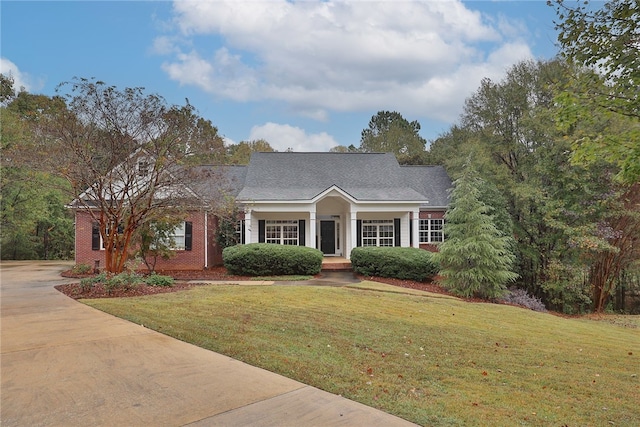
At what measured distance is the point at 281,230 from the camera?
20.3 metres

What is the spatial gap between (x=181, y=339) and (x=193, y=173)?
8.54 m

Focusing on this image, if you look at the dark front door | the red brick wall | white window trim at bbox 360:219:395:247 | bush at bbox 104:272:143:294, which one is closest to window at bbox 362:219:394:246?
white window trim at bbox 360:219:395:247

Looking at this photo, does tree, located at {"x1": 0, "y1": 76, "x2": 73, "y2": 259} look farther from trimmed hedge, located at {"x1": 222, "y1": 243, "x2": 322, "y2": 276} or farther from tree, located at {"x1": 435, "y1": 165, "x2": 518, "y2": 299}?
tree, located at {"x1": 435, "y1": 165, "x2": 518, "y2": 299}

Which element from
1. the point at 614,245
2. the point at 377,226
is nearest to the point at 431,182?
the point at 377,226

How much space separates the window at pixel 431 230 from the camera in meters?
22.7

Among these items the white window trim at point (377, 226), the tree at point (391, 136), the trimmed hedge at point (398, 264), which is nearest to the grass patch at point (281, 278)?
the trimmed hedge at point (398, 264)

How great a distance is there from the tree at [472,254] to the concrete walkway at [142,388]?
11.1 m

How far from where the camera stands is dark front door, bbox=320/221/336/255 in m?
22.0

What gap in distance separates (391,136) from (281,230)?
33472 mm

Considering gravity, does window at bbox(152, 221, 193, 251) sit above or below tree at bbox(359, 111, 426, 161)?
below

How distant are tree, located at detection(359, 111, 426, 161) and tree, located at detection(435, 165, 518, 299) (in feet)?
108

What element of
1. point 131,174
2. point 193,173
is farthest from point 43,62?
point 193,173

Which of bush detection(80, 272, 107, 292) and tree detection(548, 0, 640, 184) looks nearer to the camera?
tree detection(548, 0, 640, 184)

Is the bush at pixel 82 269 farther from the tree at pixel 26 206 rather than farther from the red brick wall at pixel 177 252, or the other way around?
the tree at pixel 26 206
